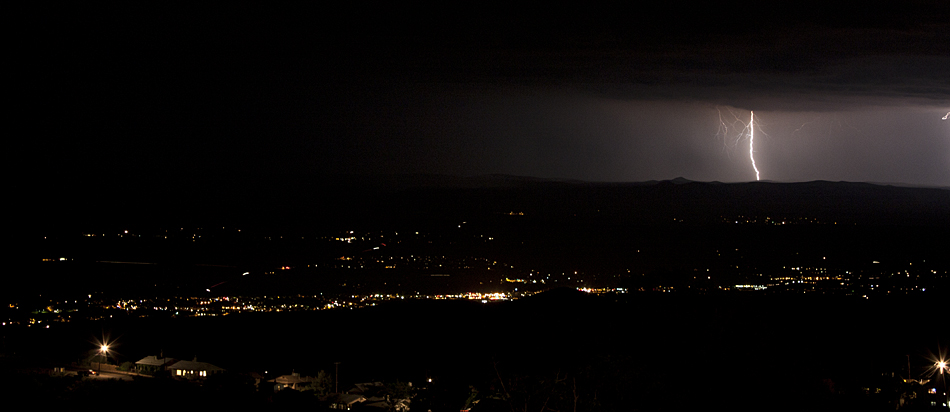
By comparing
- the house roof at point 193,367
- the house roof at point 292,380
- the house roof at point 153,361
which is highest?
the house roof at point 153,361

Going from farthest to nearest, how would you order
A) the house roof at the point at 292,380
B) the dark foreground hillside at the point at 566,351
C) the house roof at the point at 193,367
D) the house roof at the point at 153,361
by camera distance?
the house roof at the point at 153,361 → the house roof at the point at 193,367 → the house roof at the point at 292,380 → the dark foreground hillside at the point at 566,351

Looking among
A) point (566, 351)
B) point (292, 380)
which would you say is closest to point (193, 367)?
point (292, 380)

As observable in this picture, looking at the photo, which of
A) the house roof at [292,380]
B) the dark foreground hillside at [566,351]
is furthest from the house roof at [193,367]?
the dark foreground hillside at [566,351]

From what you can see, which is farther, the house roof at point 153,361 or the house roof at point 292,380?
the house roof at point 153,361

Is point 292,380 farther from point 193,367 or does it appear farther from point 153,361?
point 153,361

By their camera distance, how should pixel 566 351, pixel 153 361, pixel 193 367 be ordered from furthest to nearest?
1. pixel 153 361
2. pixel 193 367
3. pixel 566 351

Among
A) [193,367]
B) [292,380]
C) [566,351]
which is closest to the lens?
[566,351]

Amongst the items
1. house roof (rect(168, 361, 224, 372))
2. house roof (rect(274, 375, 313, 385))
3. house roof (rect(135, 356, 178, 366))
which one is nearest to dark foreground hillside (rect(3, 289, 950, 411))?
house roof (rect(274, 375, 313, 385))

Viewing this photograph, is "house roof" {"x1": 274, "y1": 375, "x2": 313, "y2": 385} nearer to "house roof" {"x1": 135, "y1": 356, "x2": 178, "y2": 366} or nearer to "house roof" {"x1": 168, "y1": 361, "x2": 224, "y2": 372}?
"house roof" {"x1": 168, "y1": 361, "x2": 224, "y2": 372}

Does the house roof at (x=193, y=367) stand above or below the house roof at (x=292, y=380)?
above

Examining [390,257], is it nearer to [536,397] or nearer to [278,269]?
[278,269]

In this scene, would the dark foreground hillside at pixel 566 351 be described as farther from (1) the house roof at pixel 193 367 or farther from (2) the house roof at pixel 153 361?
(1) the house roof at pixel 193 367

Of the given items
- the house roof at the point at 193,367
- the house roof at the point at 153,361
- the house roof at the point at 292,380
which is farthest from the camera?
the house roof at the point at 153,361

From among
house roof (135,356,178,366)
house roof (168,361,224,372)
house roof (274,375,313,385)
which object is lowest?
house roof (274,375,313,385)
